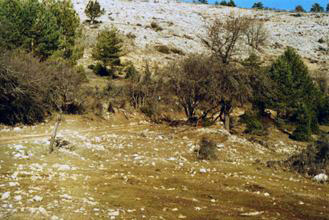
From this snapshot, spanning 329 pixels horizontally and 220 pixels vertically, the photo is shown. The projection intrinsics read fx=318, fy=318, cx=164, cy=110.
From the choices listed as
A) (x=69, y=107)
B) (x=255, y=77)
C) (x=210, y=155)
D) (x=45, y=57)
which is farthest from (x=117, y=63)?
(x=210, y=155)

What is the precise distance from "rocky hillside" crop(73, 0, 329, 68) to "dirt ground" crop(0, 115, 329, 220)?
33.2 m

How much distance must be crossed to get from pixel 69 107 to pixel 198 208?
69.5 ft

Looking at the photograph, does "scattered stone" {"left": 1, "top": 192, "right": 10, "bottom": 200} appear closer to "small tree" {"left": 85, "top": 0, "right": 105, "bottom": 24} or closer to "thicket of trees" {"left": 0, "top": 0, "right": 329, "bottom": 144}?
"thicket of trees" {"left": 0, "top": 0, "right": 329, "bottom": 144}

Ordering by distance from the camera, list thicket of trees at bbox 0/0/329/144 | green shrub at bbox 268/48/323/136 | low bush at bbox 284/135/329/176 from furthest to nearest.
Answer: green shrub at bbox 268/48/323/136
thicket of trees at bbox 0/0/329/144
low bush at bbox 284/135/329/176

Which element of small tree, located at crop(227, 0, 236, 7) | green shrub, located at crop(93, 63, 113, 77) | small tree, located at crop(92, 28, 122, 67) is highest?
small tree, located at crop(227, 0, 236, 7)

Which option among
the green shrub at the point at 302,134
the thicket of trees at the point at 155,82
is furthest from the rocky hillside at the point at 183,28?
the green shrub at the point at 302,134

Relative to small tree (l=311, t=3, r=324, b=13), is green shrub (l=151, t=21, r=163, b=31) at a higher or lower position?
lower

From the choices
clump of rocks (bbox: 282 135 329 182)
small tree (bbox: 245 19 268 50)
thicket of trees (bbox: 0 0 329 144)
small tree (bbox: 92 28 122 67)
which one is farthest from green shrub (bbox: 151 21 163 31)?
clump of rocks (bbox: 282 135 329 182)

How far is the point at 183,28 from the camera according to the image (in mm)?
69062

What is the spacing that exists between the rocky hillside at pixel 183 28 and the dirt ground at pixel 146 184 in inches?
1306

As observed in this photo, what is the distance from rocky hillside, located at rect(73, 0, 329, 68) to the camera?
181ft

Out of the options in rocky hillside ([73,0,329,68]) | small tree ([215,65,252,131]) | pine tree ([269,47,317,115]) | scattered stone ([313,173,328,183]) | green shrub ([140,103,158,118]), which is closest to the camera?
scattered stone ([313,173,328,183])

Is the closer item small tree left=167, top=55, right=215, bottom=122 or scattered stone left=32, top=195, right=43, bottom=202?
scattered stone left=32, top=195, right=43, bottom=202

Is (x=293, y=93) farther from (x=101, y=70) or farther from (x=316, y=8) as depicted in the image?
(x=316, y=8)
